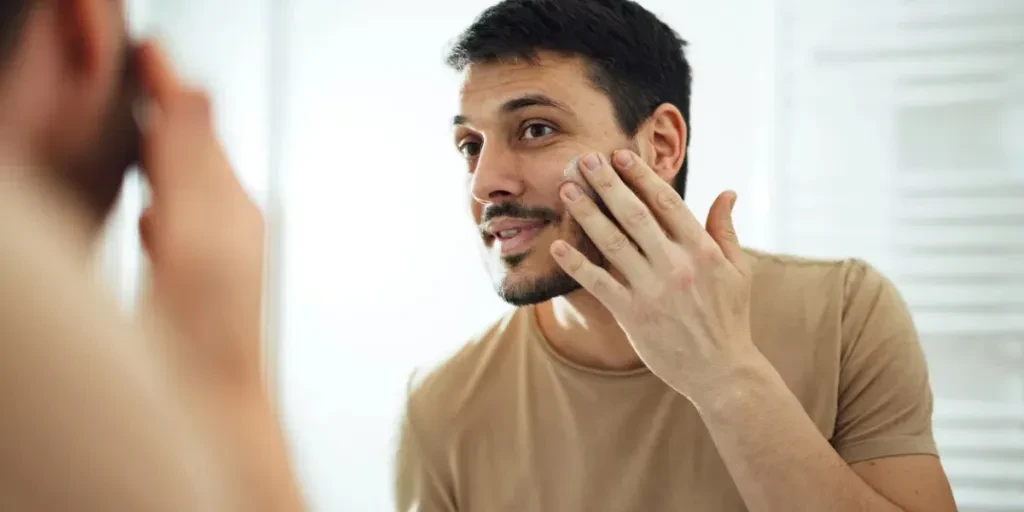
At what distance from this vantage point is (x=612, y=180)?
0.64 meters

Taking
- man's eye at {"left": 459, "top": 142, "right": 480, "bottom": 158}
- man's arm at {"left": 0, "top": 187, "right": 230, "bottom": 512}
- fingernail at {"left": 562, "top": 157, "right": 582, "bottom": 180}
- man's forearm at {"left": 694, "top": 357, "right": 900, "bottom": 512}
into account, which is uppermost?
man's eye at {"left": 459, "top": 142, "right": 480, "bottom": 158}

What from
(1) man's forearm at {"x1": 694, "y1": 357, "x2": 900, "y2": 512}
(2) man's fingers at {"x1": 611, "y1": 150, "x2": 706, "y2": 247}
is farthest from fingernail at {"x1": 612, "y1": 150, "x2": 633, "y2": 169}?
(1) man's forearm at {"x1": 694, "y1": 357, "x2": 900, "y2": 512}

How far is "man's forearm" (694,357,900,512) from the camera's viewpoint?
59 cm

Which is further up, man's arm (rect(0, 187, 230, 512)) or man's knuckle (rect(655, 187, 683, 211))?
man's knuckle (rect(655, 187, 683, 211))

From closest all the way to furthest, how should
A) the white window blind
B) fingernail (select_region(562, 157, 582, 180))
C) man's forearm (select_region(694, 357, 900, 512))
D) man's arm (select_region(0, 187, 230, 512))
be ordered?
man's arm (select_region(0, 187, 230, 512)) → man's forearm (select_region(694, 357, 900, 512)) → fingernail (select_region(562, 157, 582, 180)) → the white window blind

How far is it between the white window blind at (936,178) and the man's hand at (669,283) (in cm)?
53

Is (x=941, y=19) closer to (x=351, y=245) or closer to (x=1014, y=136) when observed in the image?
(x=1014, y=136)

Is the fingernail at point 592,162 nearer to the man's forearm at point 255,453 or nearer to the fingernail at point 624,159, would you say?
the fingernail at point 624,159

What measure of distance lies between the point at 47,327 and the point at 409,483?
2.21ft

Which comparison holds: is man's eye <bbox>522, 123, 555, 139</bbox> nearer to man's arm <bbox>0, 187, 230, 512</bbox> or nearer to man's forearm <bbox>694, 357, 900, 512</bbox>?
man's forearm <bbox>694, 357, 900, 512</bbox>

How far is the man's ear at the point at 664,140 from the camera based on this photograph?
0.79 metres

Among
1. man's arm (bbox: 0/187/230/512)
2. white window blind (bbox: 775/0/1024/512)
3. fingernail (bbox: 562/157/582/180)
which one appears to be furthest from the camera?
white window blind (bbox: 775/0/1024/512)

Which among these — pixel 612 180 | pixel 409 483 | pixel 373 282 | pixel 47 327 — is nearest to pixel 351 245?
pixel 373 282

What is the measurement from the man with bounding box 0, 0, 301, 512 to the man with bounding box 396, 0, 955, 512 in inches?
18.0
